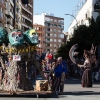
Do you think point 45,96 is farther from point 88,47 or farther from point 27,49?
Answer: point 88,47

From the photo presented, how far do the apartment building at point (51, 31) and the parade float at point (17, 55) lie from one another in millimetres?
157301

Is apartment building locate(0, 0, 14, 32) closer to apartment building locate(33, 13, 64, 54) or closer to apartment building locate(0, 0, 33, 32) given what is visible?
apartment building locate(0, 0, 33, 32)

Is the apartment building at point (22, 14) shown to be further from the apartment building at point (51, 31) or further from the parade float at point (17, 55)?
the parade float at point (17, 55)

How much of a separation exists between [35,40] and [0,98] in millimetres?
2981

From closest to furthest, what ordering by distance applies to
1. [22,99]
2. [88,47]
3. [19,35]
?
[22,99] < [19,35] < [88,47]

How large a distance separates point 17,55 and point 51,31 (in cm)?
17414

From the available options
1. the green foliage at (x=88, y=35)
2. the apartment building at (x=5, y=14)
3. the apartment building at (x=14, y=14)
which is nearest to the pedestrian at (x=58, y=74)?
the green foliage at (x=88, y=35)

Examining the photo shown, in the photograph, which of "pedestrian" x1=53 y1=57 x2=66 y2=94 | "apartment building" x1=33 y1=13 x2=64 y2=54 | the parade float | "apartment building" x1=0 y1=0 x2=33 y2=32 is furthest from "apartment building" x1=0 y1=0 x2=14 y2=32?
"apartment building" x1=33 y1=13 x2=64 y2=54

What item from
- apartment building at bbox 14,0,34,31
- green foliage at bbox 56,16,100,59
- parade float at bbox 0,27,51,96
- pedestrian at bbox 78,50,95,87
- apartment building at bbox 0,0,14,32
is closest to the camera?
parade float at bbox 0,27,51,96

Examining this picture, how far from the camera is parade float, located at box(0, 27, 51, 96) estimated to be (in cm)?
1580

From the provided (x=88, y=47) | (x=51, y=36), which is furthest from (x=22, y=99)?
(x=51, y=36)

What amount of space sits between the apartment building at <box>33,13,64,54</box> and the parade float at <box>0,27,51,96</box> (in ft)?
516

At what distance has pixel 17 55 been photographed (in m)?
15.8

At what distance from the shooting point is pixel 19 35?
52.0ft
